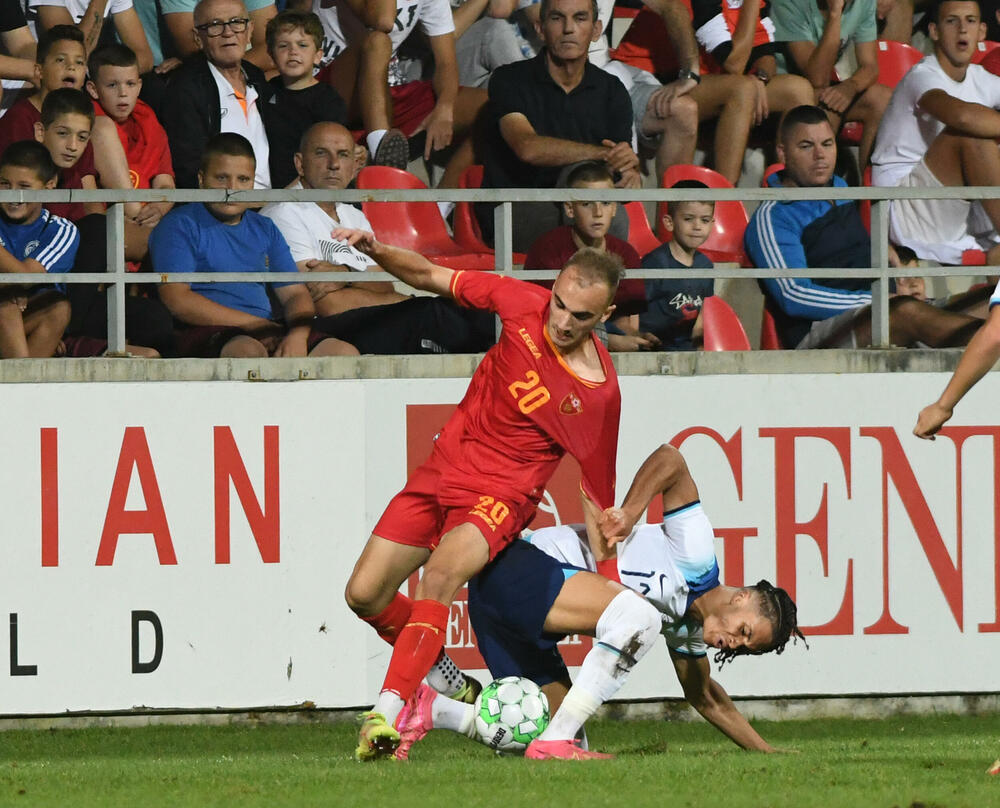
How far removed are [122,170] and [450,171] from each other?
92.4 inches

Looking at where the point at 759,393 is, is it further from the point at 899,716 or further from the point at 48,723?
the point at 48,723

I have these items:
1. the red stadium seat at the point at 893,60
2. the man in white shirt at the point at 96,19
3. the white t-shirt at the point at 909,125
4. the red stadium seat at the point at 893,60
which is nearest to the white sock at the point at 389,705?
the man in white shirt at the point at 96,19

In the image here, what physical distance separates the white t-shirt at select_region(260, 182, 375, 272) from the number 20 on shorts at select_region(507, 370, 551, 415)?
10.3 feet

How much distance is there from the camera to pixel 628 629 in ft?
21.9

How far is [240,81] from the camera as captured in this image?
10688mm

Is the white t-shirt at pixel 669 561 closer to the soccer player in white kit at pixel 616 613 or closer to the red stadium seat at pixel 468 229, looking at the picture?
the soccer player in white kit at pixel 616 613

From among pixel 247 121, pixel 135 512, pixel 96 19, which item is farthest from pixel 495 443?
pixel 96 19

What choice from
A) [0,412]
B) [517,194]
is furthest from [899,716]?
[0,412]

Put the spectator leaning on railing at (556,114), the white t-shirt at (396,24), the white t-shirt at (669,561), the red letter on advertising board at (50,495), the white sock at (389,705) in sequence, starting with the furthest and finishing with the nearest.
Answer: the white t-shirt at (396,24)
the spectator leaning on railing at (556,114)
the red letter on advertising board at (50,495)
the white t-shirt at (669,561)
the white sock at (389,705)

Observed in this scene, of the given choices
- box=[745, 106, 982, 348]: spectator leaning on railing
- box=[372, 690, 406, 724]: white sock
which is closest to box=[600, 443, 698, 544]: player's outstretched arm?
box=[372, 690, 406, 724]: white sock

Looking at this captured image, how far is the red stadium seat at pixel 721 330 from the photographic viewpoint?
402 inches

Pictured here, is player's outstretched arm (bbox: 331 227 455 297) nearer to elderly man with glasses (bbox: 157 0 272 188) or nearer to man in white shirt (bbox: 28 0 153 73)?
elderly man with glasses (bbox: 157 0 272 188)

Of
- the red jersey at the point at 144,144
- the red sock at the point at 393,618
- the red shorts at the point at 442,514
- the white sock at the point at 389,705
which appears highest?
the red jersey at the point at 144,144

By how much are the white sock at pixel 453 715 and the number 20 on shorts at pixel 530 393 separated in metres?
1.24
